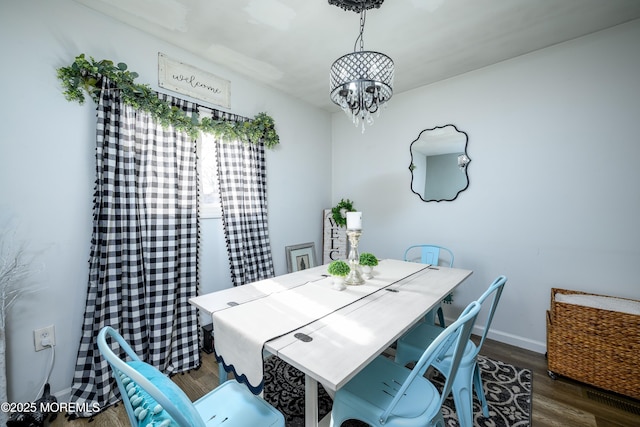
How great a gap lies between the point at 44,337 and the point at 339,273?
1845mm

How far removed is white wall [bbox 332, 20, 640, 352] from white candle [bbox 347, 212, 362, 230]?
1435mm

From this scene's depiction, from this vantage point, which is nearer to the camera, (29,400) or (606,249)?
(29,400)

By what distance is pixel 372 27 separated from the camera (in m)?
1.91

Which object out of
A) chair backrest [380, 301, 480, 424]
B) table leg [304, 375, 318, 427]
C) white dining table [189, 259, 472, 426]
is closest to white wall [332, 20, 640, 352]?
white dining table [189, 259, 472, 426]

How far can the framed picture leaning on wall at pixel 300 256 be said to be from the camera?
306 centimetres

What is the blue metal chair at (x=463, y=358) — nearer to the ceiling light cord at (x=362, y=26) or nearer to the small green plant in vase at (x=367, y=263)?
the small green plant in vase at (x=367, y=263)

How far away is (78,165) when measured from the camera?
67.4 inches

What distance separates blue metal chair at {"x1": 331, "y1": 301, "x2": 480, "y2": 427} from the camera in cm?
97

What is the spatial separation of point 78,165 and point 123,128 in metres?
0.37

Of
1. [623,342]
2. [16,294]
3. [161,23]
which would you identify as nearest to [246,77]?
[161,23]

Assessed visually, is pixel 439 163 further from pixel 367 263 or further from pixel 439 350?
pixel 439 350

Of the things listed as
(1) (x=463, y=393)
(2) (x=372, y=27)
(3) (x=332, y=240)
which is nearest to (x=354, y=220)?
(1) (x=463, y=393)

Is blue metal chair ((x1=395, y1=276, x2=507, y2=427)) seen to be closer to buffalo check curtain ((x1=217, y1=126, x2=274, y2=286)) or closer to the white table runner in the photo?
A: the white table runner

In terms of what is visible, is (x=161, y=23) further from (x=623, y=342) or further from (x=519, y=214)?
(x=623, y=342)
